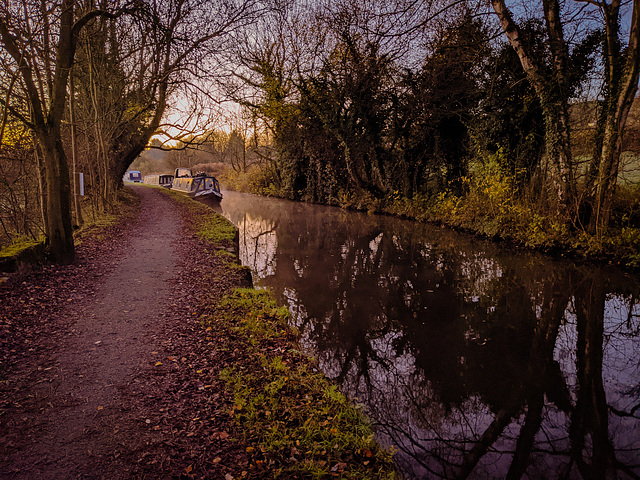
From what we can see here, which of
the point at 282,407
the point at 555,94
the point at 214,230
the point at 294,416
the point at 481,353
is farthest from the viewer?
the point at 214,230

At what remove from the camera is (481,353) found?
5059mm

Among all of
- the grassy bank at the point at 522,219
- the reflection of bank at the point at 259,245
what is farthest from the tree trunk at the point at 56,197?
the grassy bank at the point at 522,219

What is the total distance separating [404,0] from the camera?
10008 millimetres

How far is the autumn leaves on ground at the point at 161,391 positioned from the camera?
2760mm

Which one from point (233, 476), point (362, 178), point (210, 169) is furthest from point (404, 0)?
point (210, 169)

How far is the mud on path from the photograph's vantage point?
272 centimetres

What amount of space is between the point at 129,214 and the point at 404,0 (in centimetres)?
1341

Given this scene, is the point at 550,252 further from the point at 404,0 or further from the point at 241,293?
the point at 241,293

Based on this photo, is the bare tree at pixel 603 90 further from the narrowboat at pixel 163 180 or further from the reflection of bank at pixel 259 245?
the narrowboat at pixel 163 180

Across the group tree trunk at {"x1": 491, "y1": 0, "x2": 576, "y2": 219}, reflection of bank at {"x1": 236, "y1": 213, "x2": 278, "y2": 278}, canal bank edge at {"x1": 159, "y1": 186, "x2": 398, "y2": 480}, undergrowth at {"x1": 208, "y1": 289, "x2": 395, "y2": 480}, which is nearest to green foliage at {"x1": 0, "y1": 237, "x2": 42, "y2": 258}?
canal bank edge at {"x1": 159, "y1": 186, "x2": 398, "y2": 480}

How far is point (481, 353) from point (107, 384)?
441 cm

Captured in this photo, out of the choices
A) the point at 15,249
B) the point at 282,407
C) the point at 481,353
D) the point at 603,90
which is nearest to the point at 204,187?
the point at 15,249

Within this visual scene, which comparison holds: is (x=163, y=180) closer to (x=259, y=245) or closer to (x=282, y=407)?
(x=259, y=245)

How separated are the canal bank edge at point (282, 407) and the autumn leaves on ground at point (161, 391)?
1 centimetres
